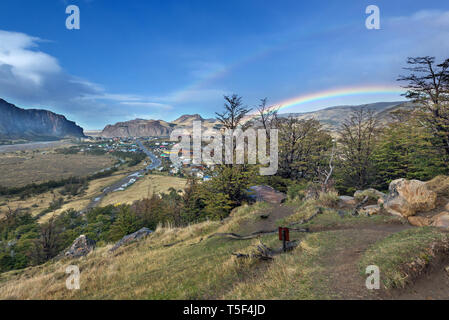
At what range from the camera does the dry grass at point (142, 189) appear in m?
62.6

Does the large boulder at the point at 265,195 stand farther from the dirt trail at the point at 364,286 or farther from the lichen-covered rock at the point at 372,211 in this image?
the dirt trail at the point at 364,286

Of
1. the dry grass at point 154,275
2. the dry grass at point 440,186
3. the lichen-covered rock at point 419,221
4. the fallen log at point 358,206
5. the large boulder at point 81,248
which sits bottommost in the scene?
the large boulder at point 81,248

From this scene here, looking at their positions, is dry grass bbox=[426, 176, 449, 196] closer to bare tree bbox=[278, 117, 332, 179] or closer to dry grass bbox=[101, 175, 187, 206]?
bare tree bbox=[278, 117, 332, 179]

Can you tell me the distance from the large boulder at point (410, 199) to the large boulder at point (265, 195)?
783 centimetres

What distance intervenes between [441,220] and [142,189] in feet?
254

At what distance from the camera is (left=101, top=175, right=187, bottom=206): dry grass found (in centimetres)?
6258

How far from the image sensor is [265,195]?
17.3 meters

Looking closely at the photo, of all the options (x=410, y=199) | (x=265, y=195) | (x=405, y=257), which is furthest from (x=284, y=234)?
(x=265, y=195)

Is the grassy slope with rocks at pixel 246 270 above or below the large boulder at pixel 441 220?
below

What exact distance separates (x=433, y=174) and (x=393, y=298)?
17.9 metres

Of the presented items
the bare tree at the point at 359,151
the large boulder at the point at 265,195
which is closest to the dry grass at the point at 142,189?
the large boulder at the point at 265,195

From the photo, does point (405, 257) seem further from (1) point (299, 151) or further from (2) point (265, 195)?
(1) point (299, 151)
